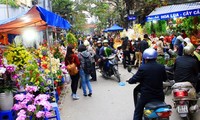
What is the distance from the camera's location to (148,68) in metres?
5.39

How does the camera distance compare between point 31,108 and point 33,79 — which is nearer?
point 31,108

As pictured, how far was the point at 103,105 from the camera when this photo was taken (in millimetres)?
8625

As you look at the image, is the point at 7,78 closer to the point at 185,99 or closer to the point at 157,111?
the point at 157,111

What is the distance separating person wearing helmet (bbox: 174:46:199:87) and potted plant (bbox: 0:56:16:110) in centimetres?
365

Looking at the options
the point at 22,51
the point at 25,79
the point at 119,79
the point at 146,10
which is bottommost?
the point at 119,79

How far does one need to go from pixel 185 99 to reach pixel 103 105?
127 inches

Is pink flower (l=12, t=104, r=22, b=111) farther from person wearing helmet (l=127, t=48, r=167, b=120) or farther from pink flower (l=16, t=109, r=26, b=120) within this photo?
person wearing helmet (l=127, t=48, r=167, b=120)

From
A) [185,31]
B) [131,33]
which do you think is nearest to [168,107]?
[185,31]

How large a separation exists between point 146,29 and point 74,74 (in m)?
15.4

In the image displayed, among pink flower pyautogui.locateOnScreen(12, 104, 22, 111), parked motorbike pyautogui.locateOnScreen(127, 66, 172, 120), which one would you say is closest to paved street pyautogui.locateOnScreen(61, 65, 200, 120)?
parked motorbike pyautogui.locateOnScreen(127, 66, 172, 120)

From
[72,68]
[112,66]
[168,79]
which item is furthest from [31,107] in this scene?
[112,66]

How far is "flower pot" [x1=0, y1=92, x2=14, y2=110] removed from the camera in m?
5.41

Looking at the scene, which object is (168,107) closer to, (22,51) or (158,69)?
(158,69)

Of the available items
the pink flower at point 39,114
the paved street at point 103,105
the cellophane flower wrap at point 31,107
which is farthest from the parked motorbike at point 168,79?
the pink flower at point 39,114
